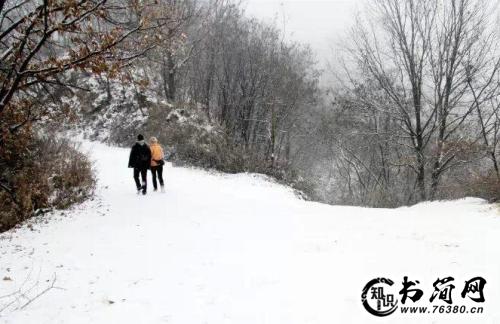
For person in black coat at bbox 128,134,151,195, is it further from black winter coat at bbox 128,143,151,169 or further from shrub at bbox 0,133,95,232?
shrub at bbox 0,133,95,232

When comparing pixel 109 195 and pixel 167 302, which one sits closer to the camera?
pixel 167 302

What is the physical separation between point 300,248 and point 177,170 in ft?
39.1

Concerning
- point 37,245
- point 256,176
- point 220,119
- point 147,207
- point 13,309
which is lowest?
point 13,309

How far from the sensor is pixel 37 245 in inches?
291

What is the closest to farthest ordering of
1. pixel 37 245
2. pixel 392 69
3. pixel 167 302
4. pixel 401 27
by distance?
pixel 167 302
pixel 37 245
pixel 401 27
pixel 392 69

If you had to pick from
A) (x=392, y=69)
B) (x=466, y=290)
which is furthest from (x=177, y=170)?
(x=466, y=290)

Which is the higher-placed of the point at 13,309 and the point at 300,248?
the point at 300,248

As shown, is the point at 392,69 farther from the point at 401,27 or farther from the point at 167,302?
the point at 167,302

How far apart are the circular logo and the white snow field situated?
91 millimetres

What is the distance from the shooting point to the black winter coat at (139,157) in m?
11.6

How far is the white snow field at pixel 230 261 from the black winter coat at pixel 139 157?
1.29 meters

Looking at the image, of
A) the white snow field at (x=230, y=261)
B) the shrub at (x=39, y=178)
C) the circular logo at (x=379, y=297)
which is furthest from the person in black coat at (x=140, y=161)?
the circular logo at (x=379, y=297)

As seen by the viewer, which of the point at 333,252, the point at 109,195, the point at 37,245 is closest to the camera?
the point at 333,252

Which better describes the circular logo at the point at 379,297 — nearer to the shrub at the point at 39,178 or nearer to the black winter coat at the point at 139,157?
the shrub at the point at 39,178
